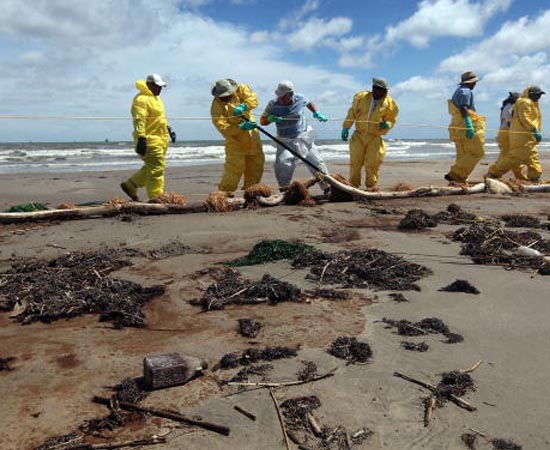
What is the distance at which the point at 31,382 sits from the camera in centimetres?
293

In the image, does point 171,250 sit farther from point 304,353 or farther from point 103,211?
point 304,353

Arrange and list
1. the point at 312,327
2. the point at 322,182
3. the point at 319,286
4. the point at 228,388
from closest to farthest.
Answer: the point at 228,388
the point at 312,327
the point at 319,286
the point at 322,182

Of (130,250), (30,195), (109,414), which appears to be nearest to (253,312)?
(109,414)

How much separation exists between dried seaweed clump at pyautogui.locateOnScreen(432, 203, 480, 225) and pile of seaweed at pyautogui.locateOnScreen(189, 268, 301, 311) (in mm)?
3479

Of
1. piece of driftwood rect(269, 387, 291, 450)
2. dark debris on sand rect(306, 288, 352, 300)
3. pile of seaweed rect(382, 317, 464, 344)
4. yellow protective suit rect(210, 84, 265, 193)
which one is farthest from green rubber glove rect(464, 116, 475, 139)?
piece of driftwood rect(269, 387, 291, 450)

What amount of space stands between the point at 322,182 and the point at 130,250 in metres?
3.83

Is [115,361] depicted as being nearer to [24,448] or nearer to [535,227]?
[24,448]

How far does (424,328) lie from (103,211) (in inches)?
200

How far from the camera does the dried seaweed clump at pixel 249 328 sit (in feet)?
11.5

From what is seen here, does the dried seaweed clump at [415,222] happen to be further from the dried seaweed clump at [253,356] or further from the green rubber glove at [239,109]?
the dried seaweed clump at [253,356]

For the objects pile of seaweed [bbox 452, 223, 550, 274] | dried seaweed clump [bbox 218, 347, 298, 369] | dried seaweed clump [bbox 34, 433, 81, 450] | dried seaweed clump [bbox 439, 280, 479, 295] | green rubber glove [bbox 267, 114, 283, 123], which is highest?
green rubber glove [bbox 267, 114, 283, 123]

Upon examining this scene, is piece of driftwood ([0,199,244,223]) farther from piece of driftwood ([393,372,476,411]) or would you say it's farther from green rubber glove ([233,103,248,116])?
piece of driftwood ([393,372,476,411])

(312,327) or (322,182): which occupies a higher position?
(322,182)

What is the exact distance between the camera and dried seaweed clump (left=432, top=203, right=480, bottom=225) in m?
6.96
